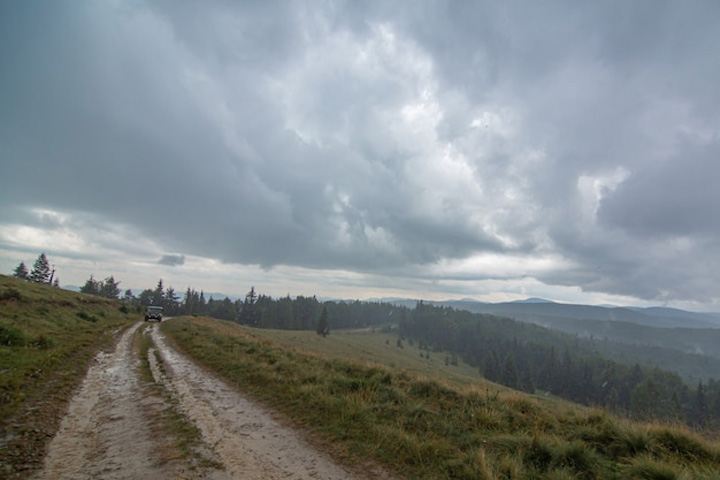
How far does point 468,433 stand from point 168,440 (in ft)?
22.4

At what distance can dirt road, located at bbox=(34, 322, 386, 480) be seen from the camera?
573cm

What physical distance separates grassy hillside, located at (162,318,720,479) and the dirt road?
92cm

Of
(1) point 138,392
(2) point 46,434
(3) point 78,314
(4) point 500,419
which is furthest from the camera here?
(3) point 78,314

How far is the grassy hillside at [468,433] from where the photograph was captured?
20.3 feet

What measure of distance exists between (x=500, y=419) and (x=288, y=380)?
7.06m

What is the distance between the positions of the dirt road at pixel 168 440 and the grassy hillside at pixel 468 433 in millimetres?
921

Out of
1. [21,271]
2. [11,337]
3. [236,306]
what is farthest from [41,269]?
[11,337]

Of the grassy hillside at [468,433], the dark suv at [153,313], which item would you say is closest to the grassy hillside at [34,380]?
the grassy hillside at [468,433]

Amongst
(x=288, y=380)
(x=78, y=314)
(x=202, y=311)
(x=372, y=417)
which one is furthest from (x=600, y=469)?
(x=202, y=311)

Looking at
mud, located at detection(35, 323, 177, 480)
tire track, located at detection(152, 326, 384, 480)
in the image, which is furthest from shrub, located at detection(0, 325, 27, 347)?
tire track, located at detection(152, 326, 384, 480)

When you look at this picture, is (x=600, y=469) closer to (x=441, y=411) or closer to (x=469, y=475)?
(x=469, y=475)

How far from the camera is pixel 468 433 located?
310 inches

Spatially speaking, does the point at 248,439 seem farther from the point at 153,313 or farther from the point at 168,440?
the point at 153,313

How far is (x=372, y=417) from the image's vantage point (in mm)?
8586
